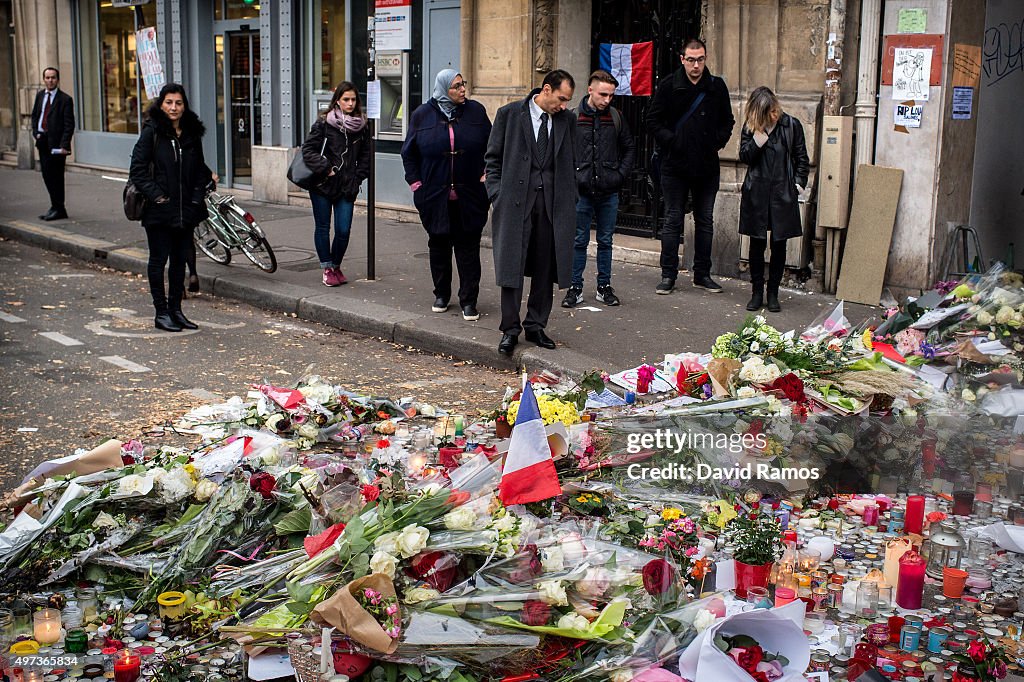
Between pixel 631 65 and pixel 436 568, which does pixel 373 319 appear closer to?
pixel 631 65

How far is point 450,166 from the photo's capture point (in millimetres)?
8742

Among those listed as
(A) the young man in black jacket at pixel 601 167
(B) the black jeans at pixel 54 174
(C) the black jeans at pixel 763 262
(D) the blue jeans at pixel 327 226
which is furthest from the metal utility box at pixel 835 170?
(B) the black jeans at pixel 54 174

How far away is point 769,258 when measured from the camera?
33.7ft

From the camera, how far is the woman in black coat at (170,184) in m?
8.66

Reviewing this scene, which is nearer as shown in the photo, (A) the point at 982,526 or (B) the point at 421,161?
(A) the point at 982,526

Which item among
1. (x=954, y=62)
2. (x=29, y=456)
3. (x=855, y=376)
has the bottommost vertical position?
(x=29, y=456)

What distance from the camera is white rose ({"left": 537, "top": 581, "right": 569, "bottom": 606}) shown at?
349cm

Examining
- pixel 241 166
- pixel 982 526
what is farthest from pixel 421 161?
pixel 241 166

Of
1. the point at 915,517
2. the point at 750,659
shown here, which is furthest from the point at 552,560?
the point at 915,517

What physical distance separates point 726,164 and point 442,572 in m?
7.72

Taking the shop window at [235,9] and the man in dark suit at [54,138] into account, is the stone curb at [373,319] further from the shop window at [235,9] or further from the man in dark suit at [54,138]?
the shop window at [235,9]

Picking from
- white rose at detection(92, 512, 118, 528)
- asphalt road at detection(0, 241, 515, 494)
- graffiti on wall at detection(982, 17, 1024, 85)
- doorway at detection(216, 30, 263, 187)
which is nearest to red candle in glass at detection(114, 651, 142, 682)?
white rose at detection(92, 512, 118, 528)

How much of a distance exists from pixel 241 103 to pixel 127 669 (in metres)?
15.3

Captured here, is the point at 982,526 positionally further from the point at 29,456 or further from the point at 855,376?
the point at 29,456
